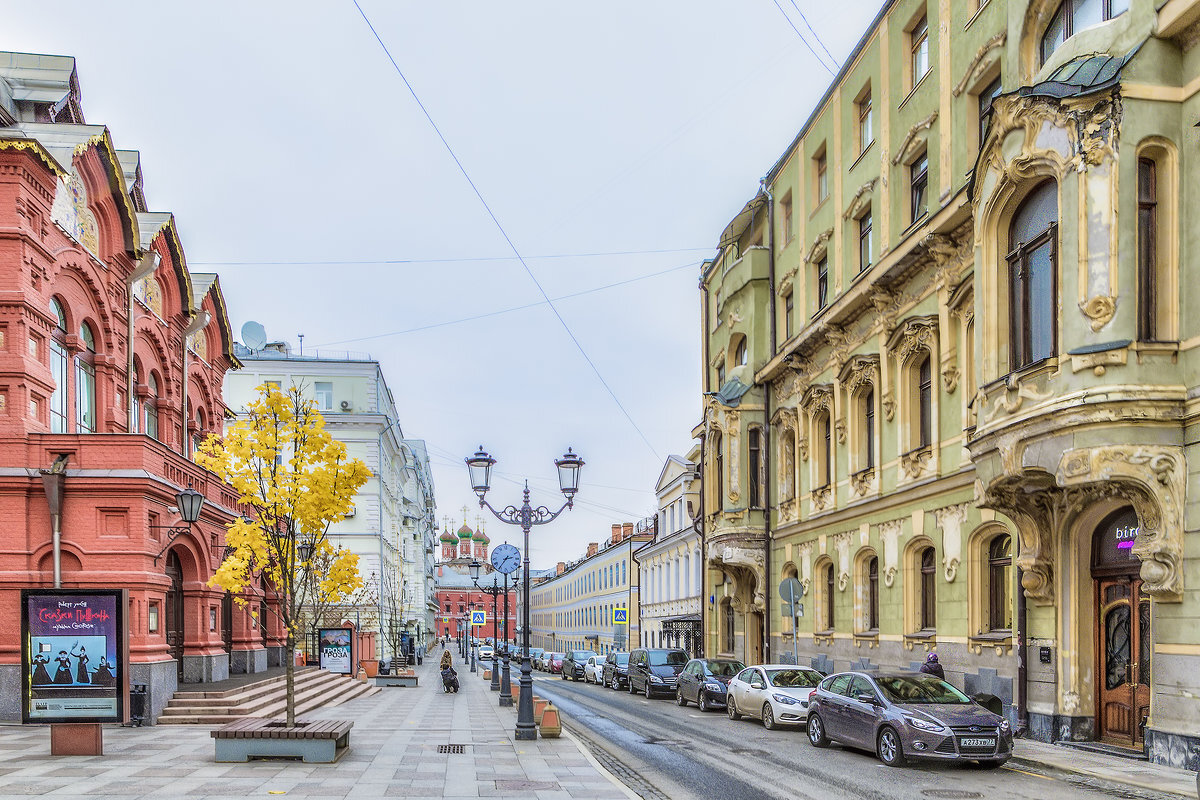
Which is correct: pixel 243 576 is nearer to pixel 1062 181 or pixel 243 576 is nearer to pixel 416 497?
pixel 1062 181

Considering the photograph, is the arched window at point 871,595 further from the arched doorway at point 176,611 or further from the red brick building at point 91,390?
the arched doorway at point 176,611

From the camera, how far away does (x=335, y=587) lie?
18.8m

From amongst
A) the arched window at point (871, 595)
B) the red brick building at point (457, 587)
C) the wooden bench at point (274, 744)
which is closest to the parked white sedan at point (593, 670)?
the arched window at point (871, 595)

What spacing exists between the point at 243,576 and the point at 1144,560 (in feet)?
46.1

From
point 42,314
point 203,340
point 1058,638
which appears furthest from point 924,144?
point 203,340

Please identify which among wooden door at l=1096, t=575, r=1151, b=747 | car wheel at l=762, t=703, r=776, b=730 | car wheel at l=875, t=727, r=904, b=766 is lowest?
car wheel at l=762, t=703, r=776, b=730

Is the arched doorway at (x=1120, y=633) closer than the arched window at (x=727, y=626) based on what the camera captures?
Yes

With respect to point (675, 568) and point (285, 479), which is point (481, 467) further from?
point (675, 568)

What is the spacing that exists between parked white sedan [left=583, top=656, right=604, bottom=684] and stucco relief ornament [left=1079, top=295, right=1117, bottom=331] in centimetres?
3577

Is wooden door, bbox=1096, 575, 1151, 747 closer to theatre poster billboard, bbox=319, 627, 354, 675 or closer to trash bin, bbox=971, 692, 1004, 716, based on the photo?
trash bin, bbox=971, 692, 1004, 716

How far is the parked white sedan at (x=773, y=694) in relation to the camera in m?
21.9

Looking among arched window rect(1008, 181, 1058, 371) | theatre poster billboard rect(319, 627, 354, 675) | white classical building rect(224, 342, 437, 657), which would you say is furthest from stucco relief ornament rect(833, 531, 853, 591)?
white classical building rect(224, 342, 437, 657)

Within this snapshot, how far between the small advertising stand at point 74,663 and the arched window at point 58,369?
752 centimetres

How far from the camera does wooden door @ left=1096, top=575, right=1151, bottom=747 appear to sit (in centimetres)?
1606
